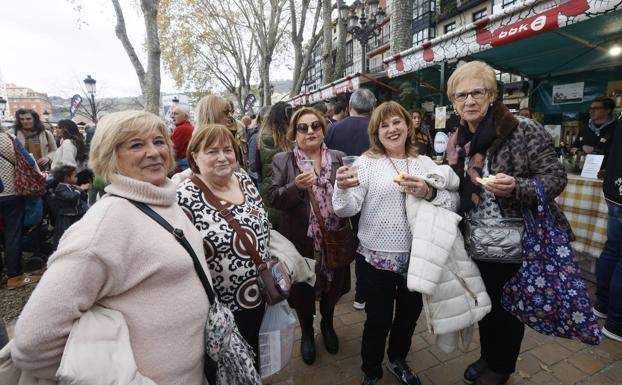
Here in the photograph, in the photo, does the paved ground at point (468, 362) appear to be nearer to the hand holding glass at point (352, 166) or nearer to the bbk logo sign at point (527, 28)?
the hand holding glass at point (352, 166)

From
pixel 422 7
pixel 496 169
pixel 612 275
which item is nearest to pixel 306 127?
pixel 496 169

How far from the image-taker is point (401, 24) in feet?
29.7

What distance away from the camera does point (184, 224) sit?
57.3 inches

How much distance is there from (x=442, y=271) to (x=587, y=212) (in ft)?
10.1

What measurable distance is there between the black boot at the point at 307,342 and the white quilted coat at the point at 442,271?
1122 millimetres

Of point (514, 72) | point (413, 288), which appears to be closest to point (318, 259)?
point (413, 288)

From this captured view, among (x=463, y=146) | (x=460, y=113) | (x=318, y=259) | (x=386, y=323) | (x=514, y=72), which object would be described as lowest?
(x=386, y=323)

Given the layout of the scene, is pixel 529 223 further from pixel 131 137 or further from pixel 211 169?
pixel 131 137

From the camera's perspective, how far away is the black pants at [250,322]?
1.88 m

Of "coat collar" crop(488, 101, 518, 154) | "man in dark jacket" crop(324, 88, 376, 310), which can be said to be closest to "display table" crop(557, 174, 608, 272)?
"man in dark jacket" crop(324, 88, 376, 310)

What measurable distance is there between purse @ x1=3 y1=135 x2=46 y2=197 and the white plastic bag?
155 inches

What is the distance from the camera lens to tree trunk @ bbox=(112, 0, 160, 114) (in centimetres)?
814

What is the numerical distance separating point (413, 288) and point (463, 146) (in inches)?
39.2

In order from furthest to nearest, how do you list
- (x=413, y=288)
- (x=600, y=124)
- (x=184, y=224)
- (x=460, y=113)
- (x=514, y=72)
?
(x=514, y=72) → (x=600, y=124) → (x=460, y=113) → (x=413, y=288) → (x=184, y=224)
